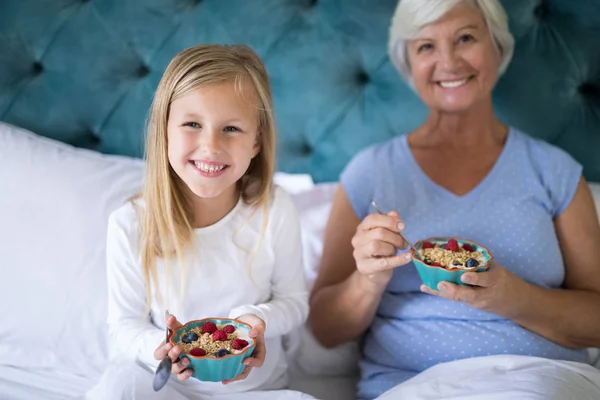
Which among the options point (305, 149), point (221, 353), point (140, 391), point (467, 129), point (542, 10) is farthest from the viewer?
point (305, 149)

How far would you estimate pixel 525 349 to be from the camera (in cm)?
142

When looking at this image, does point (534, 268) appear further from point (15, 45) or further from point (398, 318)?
point (15, 45)

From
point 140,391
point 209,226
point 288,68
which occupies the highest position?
point 288,68

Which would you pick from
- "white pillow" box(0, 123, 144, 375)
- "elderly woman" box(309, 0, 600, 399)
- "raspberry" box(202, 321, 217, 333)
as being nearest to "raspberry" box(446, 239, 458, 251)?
"elderly woman" box(309, 0, 600, 399)

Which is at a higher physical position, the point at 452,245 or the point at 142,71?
the point at 142,71

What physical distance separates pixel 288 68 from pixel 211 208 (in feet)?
2.05

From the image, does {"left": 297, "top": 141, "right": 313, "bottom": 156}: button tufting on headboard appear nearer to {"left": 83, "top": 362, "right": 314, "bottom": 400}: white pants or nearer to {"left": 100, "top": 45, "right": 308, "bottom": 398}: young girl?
{"left": 100, "top": 45, "right": 308, "bottom": 398}: young girl

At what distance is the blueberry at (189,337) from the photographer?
1129 mm

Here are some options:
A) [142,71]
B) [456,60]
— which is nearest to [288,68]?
[142,71]

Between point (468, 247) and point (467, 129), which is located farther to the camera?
point (467, 129)

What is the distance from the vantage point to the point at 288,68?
6.15 ft

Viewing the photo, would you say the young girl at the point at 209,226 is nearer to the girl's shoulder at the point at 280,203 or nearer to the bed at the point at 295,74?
the girl's shoulder at the point at 280,203

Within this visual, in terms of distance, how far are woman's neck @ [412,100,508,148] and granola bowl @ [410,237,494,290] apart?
37 centimetres

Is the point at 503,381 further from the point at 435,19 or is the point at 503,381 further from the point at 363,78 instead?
the point at 363,78
